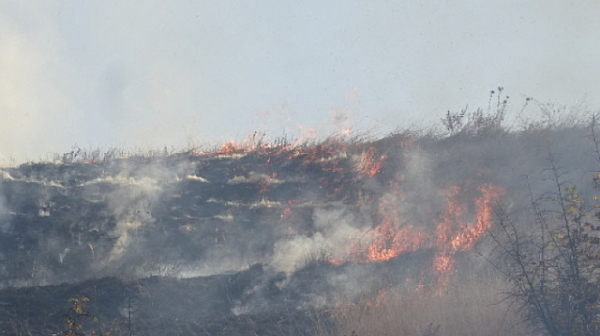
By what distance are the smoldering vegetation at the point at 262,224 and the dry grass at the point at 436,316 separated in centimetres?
64

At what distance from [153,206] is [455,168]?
10.0m

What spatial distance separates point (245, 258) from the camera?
50.1 feet

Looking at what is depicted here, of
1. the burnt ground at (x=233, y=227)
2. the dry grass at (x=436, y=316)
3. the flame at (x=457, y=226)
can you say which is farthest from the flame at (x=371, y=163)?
the dry grass at (x=436, y=316)

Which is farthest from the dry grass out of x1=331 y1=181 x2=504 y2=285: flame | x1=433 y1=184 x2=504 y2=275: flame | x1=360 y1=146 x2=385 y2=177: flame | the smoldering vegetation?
x1=360 y1=146 x2=385 y2=177: flame

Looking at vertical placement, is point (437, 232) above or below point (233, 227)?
below

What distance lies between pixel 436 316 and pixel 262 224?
6.76 metres

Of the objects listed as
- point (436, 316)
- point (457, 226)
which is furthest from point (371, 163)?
point (436, 316)

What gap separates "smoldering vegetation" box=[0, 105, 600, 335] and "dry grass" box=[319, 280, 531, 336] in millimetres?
642

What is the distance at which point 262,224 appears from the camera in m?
16.0

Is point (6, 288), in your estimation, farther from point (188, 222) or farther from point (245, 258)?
point (245, 258)

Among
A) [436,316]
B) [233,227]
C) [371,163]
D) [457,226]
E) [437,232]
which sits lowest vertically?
[436,316]

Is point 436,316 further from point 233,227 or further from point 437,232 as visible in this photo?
point 233,227

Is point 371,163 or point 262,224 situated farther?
point 371,163

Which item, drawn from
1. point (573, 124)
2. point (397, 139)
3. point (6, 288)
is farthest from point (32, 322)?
point (573, 124)
